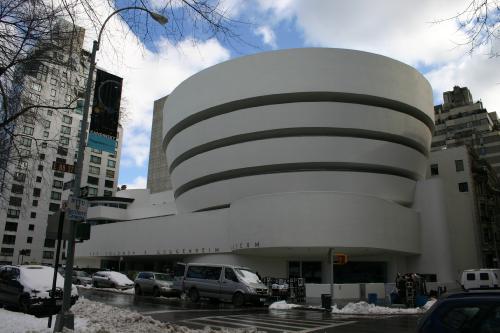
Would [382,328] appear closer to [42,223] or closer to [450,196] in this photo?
[450,196]

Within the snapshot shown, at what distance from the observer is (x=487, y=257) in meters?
59.0

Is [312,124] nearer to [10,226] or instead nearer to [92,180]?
[10,226]

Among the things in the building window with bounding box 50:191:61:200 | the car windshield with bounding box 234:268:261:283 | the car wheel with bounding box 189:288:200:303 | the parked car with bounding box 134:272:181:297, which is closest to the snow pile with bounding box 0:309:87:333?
the car windshield with bounding box 234:268:261:283

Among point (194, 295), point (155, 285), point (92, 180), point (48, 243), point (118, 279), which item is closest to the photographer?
point (194, 295)

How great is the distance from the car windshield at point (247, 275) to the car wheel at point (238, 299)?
2.80 feet

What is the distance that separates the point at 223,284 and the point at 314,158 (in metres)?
21.3

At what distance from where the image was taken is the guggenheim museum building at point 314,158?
40.8m

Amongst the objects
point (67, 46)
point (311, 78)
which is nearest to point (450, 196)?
point (311, 78)

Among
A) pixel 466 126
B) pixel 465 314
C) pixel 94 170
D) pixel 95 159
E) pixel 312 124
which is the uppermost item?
pixel 466 126

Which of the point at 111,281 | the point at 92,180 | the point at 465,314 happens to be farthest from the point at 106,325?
the point at 92,180

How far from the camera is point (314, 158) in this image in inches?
1660

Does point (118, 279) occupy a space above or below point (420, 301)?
above

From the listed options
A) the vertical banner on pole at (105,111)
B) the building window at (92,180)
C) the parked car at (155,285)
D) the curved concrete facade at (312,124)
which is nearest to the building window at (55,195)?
the building window at (92,180)

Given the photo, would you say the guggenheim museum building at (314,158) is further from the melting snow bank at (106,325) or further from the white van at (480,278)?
the melting snow bank at (106,325)
